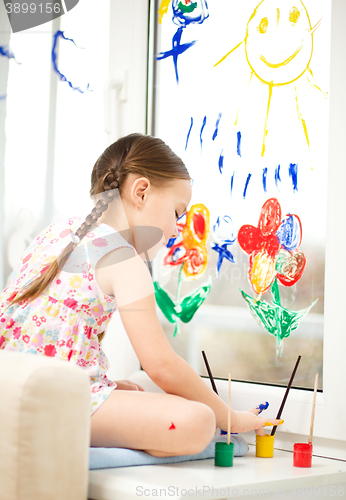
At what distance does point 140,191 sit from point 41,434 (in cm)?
56

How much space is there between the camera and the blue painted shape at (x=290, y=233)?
3.50 ft

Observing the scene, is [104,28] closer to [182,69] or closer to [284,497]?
[182,69]

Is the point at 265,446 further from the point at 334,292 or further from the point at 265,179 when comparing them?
the point at 265,179

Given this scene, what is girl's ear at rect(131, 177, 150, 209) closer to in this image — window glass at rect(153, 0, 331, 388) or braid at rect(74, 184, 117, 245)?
braid at rect(74, 184, 117, 245)

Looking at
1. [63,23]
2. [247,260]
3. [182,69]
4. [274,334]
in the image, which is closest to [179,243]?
[247,260]

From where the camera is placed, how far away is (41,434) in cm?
61

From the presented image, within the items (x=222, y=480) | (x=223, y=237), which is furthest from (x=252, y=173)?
(x=222, y=480)

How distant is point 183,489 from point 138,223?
543 millimetres

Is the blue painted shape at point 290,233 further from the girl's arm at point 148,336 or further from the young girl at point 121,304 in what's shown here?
the girl's arm at point 148,336

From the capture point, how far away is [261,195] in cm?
112
